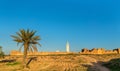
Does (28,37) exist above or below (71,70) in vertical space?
above

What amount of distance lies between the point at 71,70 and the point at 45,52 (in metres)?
46.0

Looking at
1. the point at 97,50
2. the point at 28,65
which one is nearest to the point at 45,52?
the point at 97,50

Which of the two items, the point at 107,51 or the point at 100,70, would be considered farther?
the point at 107,51

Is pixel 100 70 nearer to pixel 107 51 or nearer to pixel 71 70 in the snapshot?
pixel 71 70

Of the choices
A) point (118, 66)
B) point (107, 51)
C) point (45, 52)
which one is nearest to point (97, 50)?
point (107, 51)

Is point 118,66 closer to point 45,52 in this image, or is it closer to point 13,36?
point 13,36

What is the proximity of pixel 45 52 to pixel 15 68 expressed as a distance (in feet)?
138

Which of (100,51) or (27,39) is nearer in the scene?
(27,39)

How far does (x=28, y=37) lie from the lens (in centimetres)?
5241

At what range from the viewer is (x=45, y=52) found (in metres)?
93.4

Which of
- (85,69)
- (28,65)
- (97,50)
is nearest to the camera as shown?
(85,69)

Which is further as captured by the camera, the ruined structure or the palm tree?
the ruined structure

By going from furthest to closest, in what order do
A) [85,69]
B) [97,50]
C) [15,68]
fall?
[97,50] < [15,68] < [85,69]

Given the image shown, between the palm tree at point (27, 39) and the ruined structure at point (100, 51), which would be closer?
the palm tree at point (27, 39)
